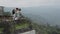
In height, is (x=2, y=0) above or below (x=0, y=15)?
above

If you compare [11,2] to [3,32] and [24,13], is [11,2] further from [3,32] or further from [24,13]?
[3,32]

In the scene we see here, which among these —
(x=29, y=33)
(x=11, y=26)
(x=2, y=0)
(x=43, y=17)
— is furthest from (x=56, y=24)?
(x=2, y=0)

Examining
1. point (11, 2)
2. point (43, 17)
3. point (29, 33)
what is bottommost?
point (29, 33)

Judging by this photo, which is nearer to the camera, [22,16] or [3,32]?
[3,32]

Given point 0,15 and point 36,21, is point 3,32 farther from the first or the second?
point 36,21

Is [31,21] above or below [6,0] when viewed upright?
below

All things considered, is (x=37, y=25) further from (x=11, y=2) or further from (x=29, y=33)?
(x=11, y=2)

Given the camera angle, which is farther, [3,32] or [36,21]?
[36,21]

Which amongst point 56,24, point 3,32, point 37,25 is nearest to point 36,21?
point 37,25

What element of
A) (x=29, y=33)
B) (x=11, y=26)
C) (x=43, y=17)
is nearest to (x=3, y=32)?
(x=11, y=26)
